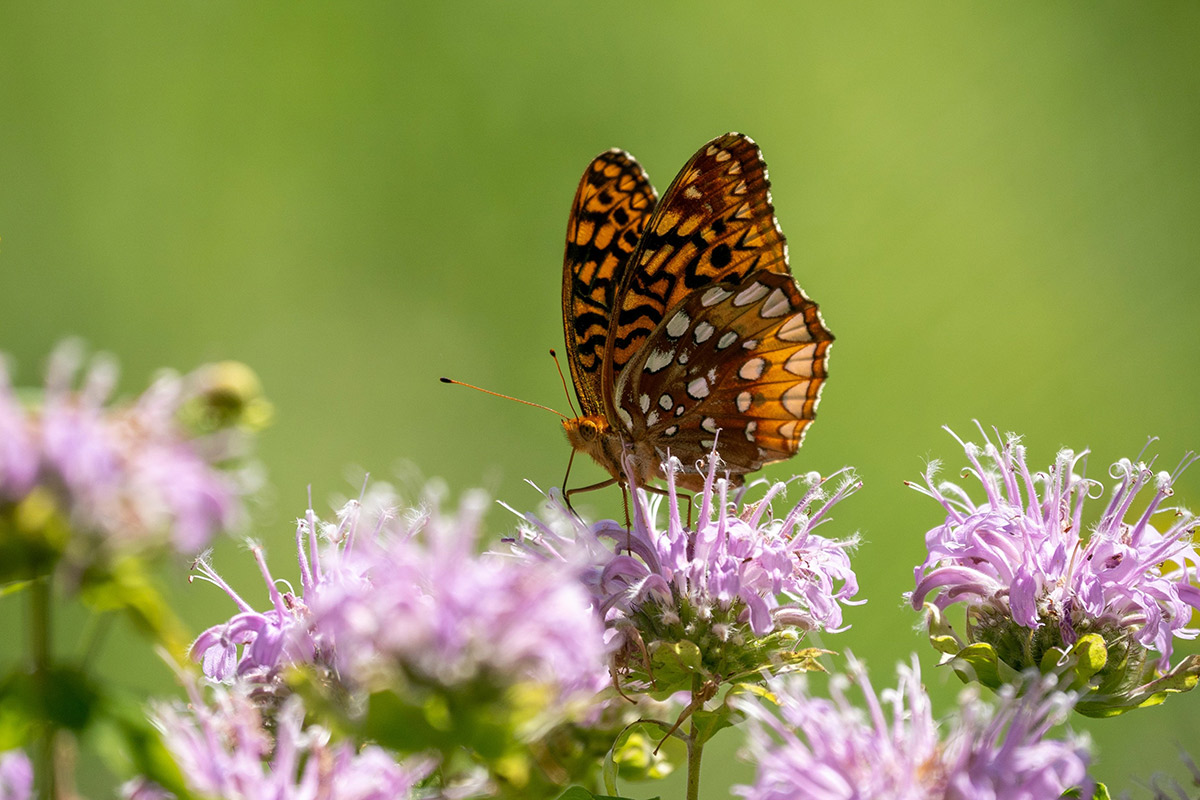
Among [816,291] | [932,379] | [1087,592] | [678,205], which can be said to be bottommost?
[1087,592]

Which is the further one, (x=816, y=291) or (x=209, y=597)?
(x=816, y=291)

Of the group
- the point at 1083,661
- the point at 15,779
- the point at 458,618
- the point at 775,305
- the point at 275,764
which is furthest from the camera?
the point at 775,305

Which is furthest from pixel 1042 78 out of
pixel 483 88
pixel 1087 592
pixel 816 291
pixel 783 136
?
pixel 1087 592

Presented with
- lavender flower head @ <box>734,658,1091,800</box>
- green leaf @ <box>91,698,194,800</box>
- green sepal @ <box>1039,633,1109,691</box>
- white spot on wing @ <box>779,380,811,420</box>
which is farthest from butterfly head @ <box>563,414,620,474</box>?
green leaf @ <box>91,698,194,800</box>

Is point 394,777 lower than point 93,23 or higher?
lower

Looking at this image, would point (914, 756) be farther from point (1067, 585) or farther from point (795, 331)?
point (795, 331)

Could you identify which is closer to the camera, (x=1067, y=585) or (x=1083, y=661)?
(x=1083, y=661)

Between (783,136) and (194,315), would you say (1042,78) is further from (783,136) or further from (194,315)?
(194,315)

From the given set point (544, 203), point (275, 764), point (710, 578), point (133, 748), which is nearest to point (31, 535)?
point (133, 748)

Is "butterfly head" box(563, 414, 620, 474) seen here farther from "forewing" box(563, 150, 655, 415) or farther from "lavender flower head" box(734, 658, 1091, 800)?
"lavender flower head" box(734, 658, 1091, 800)
